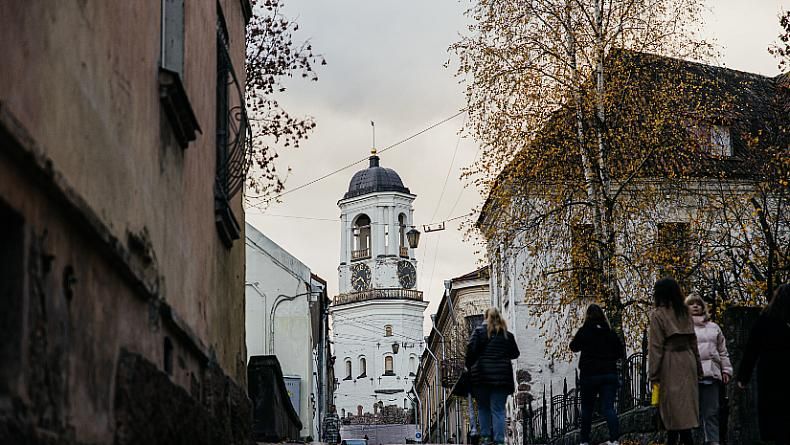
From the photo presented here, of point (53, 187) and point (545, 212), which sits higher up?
point (545, 212)

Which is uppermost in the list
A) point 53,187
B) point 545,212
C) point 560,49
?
point 560,49

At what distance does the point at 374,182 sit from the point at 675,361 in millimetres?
102739

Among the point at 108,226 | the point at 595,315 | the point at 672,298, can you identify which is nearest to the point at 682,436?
the point at 672,298

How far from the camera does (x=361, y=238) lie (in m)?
117

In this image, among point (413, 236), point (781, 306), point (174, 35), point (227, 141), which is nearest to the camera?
point (174, 35)

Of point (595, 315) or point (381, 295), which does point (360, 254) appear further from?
point (595, 315)

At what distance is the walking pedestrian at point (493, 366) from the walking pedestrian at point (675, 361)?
7.37 feet

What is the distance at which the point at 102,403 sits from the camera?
5.53m

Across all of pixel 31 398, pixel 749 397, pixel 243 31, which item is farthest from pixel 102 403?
pixel 749 397

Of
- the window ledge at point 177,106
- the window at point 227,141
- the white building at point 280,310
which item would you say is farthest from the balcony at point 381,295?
the window ledge at point 177,106

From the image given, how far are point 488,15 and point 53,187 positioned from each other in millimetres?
21715

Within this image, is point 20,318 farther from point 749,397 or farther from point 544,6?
point 544,6

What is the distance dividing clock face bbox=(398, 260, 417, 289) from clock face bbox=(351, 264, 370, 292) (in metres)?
3.03

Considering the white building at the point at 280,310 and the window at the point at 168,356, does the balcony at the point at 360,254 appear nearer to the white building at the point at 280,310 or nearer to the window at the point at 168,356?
the white building at the point at 280,310
